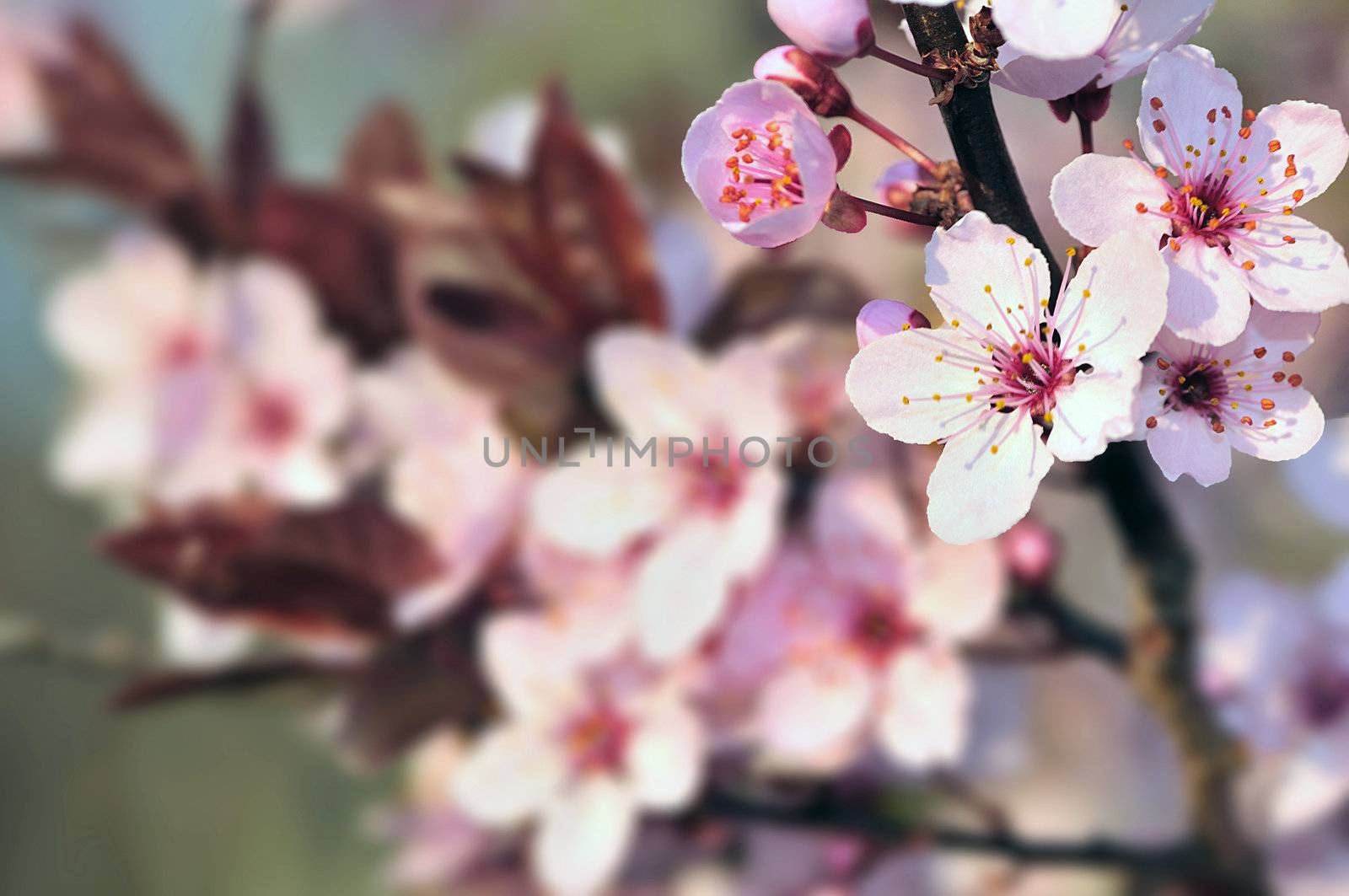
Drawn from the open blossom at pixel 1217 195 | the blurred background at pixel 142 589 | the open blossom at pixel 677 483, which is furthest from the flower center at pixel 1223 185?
the blurred background at pixel 142 589

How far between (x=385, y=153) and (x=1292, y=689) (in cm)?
41

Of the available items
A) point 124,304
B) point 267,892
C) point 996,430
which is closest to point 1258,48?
point 996,430

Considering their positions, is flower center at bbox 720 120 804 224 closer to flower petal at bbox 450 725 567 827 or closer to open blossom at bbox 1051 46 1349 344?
open blossom at bbox 1051 46 1349 344

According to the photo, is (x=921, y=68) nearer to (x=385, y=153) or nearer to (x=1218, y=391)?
(x=1218, y=391)

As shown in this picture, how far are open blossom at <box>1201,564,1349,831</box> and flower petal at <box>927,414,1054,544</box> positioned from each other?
9.2 inches

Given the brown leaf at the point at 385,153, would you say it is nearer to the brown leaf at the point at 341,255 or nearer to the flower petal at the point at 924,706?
the brown leaf at the point at 341,255

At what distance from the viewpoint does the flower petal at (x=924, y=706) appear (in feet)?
1.14

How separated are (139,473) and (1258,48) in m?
0.51

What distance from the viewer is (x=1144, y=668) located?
328 mm

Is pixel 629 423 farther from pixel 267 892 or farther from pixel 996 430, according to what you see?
pixel 267 892

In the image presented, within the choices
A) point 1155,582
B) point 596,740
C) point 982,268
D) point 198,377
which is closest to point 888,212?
point 982,268

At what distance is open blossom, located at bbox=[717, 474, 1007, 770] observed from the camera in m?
0.35

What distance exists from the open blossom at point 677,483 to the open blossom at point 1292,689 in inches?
6.3

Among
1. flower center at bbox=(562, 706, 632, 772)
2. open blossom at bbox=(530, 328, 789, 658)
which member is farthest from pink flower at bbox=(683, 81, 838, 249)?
flower center at bbox=(562, 706, 632, 772)
